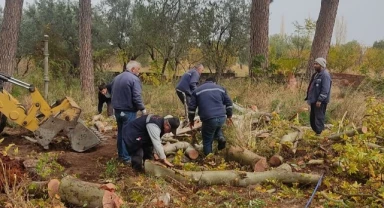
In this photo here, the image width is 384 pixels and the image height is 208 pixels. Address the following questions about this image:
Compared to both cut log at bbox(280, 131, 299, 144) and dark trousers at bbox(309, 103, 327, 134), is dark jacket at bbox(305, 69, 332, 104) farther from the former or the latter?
cut log at bbox(280, 131, 299, 144)

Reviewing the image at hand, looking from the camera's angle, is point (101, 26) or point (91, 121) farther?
point (101, 26)

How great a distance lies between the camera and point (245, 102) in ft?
39.7

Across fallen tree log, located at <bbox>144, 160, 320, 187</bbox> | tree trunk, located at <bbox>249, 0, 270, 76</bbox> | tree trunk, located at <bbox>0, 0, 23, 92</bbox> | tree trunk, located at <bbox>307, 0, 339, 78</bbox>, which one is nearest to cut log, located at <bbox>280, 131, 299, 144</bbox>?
fallen tree log, located at <bbox>144, 160, 320, 187</bbox>

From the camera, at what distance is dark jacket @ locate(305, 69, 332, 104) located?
8188mm

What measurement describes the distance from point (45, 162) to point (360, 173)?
485cm

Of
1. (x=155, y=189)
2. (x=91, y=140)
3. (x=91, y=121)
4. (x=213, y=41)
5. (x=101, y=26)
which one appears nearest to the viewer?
(x=155, y=189)

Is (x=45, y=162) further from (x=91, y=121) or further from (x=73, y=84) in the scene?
(x=73, y=84)

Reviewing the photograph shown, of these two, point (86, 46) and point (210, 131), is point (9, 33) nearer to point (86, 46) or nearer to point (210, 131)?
point (86, 46)

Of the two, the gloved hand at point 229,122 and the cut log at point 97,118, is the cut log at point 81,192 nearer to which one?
the gloved hand at point 229,122

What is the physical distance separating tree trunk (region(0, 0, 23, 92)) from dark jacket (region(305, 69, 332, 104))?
908 cm

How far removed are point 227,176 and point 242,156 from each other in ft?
3.51

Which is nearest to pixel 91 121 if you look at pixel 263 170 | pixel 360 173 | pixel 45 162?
pixel 45 162

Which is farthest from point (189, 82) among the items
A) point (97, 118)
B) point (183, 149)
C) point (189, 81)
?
point (183, 149)

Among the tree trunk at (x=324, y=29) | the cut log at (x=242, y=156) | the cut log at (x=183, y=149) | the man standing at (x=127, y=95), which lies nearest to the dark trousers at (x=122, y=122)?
the man standing at (x=127, y=95)
